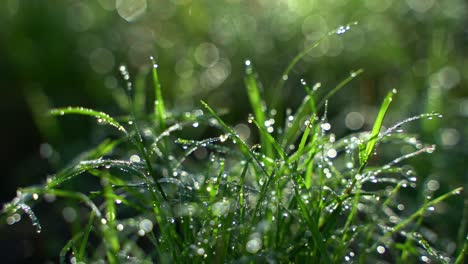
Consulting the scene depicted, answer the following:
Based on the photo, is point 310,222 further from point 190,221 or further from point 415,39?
point 415,39

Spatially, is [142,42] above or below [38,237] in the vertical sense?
above

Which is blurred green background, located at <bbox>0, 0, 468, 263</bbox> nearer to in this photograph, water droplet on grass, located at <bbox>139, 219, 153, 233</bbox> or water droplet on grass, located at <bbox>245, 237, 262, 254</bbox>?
water droplet on grass, located at <bbox>139, 219, 153, 233</bbox>

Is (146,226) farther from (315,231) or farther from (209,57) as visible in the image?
(209,57)

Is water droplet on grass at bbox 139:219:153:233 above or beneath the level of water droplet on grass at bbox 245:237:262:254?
above

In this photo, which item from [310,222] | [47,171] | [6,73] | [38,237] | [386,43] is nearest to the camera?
[310,222]

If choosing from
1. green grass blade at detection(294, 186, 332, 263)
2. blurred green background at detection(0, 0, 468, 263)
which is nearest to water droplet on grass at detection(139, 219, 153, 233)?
green grass blade at detection(294, 186, 332, 263)

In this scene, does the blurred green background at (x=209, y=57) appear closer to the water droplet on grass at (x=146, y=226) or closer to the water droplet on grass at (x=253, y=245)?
the water droplet on grass at (x=146, y=226)

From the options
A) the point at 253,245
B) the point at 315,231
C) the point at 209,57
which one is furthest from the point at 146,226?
the point at 209,57

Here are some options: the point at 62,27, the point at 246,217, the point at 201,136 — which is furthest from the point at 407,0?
the point at 246,217
